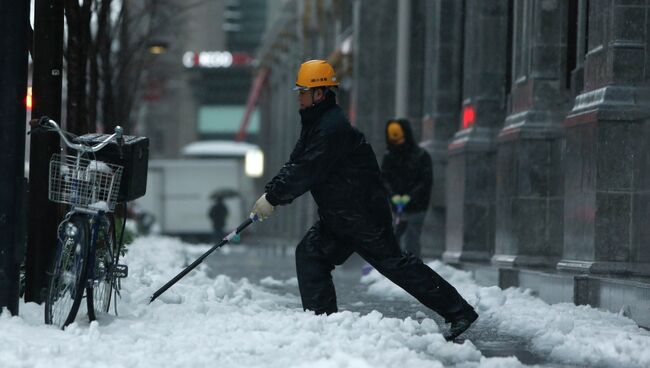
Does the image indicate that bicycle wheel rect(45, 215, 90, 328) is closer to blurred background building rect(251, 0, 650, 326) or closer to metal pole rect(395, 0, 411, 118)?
blurred background building rect(251, 0, 650, 326)

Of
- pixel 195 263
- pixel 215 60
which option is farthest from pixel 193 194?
pixel 215 60

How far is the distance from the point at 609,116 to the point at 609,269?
128 centimetres

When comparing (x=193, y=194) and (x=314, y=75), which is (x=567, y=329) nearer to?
(x=314, y=75)

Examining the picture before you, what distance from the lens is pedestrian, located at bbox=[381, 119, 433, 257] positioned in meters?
17.6

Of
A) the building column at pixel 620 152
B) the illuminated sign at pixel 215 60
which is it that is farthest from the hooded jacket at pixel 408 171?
the illuminated sign at pixel 215 60

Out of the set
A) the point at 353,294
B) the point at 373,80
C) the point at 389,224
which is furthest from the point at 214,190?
the point at 389,224

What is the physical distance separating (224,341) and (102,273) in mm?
1399

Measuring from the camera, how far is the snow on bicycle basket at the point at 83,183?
8938 millimetres

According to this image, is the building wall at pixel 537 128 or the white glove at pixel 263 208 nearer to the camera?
the white glove at pixel 263 208

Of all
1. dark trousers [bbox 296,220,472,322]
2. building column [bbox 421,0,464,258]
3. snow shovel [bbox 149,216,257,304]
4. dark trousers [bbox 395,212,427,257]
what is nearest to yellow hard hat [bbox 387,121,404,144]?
dark trousers [bbox 395,212,427,257]

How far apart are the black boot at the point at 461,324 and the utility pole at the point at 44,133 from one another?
263cm

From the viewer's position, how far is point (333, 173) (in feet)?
32.3

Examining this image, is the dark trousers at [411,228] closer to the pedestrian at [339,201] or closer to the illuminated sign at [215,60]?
the pedestrian at [339,201]

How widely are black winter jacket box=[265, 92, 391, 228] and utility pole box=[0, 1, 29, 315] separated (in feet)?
5.07
